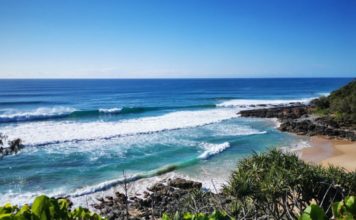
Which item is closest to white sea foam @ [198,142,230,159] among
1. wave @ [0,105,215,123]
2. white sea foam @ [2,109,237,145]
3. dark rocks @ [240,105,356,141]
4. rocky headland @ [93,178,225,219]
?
rocky headland @ [93,178,225,219]

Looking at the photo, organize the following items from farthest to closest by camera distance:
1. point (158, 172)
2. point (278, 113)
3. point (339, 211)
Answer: point (278, 113)
point (158, 172)
point (339, 211)

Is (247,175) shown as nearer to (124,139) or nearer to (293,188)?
(293,188)

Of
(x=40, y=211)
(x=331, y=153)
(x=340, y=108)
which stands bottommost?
(x=331, y=153)

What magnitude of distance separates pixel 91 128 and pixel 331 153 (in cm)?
1982

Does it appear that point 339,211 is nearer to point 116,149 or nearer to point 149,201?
point 149,201

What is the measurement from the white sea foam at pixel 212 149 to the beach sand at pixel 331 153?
184 inches

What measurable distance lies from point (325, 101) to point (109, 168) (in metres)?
30.1

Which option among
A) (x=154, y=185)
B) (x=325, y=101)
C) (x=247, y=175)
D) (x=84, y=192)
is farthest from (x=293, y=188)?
(x=325, y=101)

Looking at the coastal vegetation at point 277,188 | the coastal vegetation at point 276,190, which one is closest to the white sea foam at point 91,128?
the coastal vegetation at point 276,190

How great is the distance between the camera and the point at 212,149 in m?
20.4

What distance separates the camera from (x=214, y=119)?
34.5 meters

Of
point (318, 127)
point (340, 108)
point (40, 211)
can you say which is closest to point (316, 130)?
point (318, 127)

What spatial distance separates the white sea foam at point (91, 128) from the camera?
2506 centimetres

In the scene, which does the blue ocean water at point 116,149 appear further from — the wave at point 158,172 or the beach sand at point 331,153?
the beach sand at point 331,153
